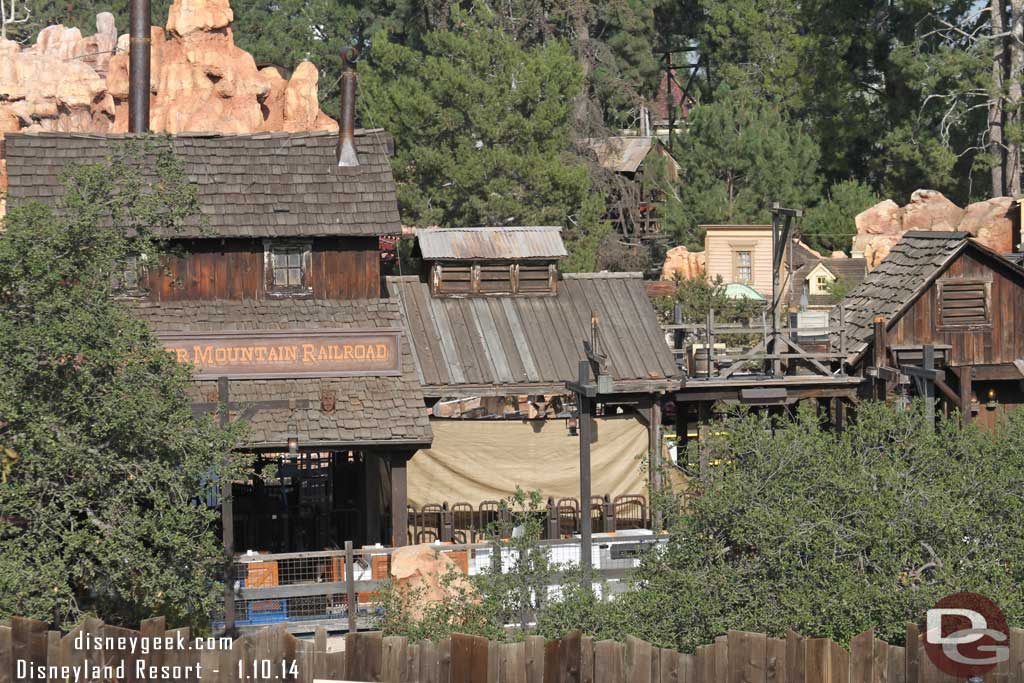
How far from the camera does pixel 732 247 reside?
185 ft

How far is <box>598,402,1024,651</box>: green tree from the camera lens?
14.0m

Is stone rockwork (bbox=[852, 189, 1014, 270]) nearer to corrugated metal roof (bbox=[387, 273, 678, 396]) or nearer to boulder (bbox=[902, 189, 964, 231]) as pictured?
boulder (bbox=[902, 189, 964, 231])

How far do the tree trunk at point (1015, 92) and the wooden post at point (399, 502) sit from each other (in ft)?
136

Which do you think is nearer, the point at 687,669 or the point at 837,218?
the point at 687,669

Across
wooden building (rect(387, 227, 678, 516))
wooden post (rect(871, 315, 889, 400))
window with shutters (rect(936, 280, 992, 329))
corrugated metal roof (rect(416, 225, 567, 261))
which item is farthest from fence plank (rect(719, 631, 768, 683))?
window with shutters (rect(936, 280, 992, 329))

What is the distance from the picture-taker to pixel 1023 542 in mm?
14633

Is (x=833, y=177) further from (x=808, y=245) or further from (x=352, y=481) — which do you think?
(x=352, y=481)

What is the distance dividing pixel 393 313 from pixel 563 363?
8.67 ft

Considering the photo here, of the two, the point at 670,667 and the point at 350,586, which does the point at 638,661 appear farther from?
the point at 350,586

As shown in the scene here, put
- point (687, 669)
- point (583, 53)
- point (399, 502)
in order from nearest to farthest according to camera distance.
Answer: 1. point (687, 669)
2. point (399, 502)
3. point (583, 53)

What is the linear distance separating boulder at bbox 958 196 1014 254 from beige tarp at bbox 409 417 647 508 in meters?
31.7

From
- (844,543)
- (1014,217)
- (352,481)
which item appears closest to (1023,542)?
(844,543)

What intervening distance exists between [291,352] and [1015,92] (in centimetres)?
4335

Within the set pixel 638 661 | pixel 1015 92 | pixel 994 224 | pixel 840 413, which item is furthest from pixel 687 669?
Answer: pixel 1015 92
